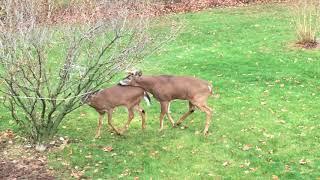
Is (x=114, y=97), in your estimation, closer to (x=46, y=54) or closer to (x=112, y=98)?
(x=112, y=98)

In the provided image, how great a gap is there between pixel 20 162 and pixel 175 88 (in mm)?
3593

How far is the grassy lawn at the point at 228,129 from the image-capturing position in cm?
1016

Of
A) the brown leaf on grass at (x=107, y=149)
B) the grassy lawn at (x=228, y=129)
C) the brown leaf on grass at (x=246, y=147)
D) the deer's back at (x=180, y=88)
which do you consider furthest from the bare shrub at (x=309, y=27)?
the brown leaf on grass at (x=107, y=149)

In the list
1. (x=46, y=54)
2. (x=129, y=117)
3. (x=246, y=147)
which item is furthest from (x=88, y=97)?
(x=246, y=147)

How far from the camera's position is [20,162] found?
34.5 feet

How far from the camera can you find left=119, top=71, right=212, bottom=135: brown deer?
38.7ft

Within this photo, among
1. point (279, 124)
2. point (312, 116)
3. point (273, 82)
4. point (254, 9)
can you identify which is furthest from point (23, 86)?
point (254, 9)

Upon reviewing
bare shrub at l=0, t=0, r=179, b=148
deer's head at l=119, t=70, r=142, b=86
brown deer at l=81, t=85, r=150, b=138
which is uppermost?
bare shrub at l=0, t=0, r=179, b=148

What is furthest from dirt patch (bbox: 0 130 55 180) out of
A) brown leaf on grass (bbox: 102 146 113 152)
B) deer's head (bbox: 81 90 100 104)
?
deer's head (bbox: 81 90 100 104)

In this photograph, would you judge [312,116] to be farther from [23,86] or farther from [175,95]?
[23,86]

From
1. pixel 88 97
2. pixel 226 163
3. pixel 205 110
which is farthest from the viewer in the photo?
pixel 205 110

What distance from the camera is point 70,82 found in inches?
416

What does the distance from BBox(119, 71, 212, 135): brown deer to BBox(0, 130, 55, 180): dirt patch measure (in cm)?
246

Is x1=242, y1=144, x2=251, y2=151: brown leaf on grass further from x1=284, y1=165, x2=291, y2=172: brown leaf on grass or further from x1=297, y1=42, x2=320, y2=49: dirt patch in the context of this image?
x1=297, y1=42, x2=320, y2=49: dirt patch
